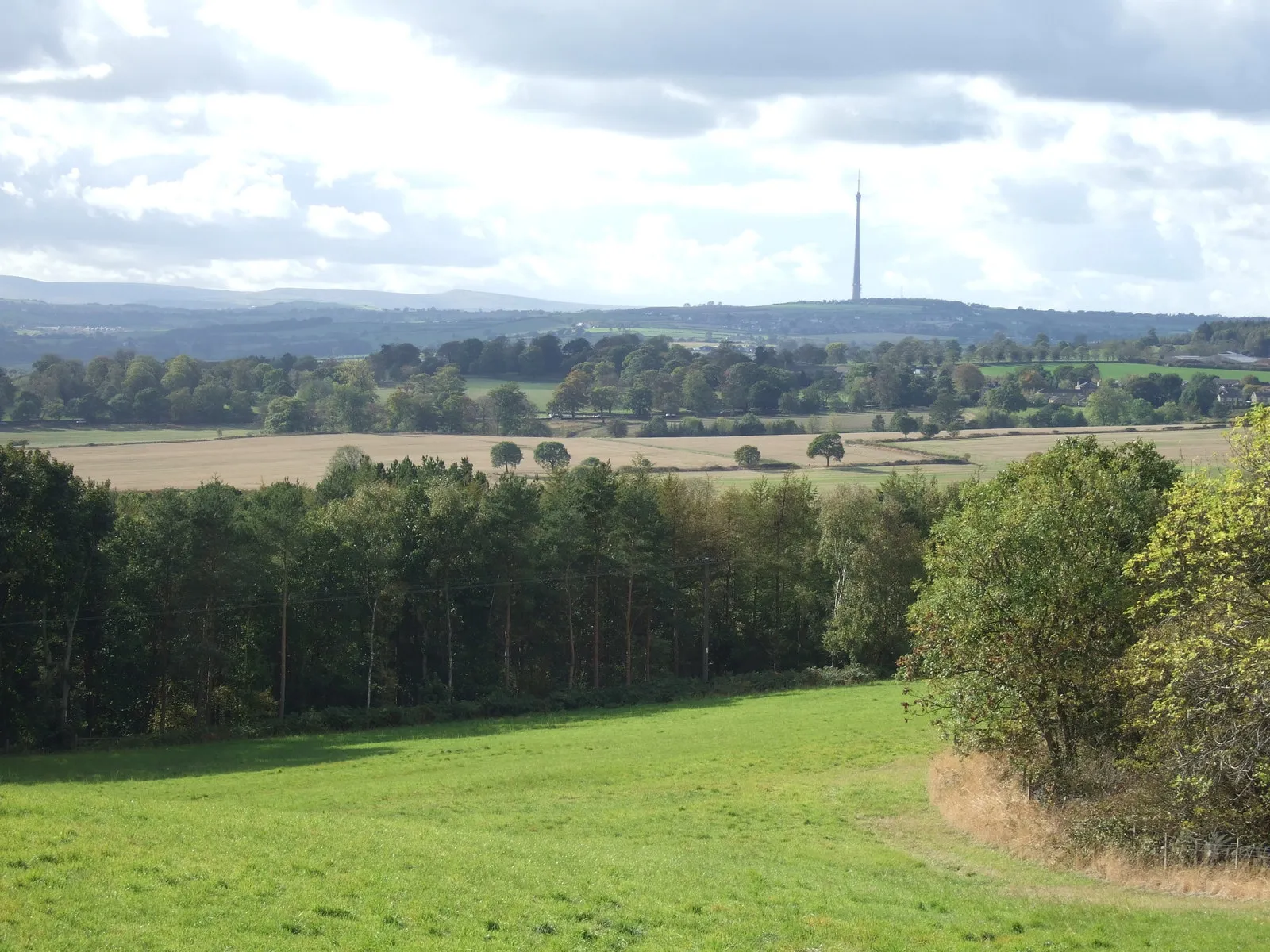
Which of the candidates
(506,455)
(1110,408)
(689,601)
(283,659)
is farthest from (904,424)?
(283,659)

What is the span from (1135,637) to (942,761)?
345 inches

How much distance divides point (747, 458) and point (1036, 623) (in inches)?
3911

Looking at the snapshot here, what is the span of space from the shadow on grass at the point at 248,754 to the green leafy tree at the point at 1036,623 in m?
23.5

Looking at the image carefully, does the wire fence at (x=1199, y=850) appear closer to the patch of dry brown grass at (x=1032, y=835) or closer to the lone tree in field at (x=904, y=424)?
the patch of dry brown grass at (x=1032, y=835)

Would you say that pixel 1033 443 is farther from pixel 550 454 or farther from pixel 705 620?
pixel 705 620

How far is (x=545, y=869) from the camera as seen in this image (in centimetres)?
2359

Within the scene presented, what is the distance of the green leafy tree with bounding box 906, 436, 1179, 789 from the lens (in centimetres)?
3294

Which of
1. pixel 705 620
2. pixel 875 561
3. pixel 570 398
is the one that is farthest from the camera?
pixel 570 398

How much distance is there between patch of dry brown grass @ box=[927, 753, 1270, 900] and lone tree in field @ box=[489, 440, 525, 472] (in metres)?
96.8

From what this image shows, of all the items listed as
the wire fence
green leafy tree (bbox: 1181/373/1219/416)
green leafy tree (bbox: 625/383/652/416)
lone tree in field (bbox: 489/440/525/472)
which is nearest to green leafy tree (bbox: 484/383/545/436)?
green leafy tree (bbox: 625/383/652/416)

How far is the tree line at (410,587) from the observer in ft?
174

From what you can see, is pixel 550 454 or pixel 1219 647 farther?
pixel 550 454

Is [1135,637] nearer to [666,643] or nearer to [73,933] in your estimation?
[73,933]

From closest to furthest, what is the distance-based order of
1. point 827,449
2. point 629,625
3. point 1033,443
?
1. point 629,625
2. point 827,449
3. point 1033,443
